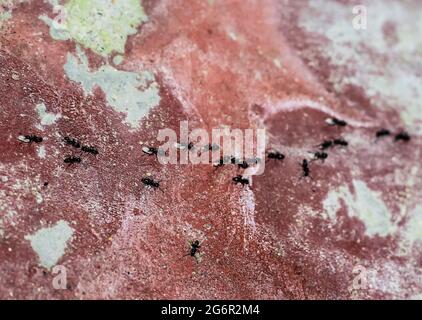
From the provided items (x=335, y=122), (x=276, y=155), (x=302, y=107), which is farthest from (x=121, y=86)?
(x=335, y=122)

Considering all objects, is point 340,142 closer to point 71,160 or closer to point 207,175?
point 207,175

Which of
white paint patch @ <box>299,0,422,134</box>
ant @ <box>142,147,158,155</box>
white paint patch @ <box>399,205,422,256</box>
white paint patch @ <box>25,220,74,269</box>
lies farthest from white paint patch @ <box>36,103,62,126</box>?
white paint patch @ <box>399,205,422,256</box>

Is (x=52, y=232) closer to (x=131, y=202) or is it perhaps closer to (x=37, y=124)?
(x=131, y=202)

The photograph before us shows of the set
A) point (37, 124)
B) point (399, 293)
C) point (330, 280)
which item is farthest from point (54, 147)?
point (399, 293)

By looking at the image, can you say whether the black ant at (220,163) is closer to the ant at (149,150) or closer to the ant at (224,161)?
the ant at (224,161)

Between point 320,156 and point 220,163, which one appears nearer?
point 220,163

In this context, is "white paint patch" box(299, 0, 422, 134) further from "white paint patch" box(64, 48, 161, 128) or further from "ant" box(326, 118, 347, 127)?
"white paint patch" box(64, 48, 161, 128)

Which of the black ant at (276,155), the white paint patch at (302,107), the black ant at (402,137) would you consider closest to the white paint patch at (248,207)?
the black ant at (276,155)
